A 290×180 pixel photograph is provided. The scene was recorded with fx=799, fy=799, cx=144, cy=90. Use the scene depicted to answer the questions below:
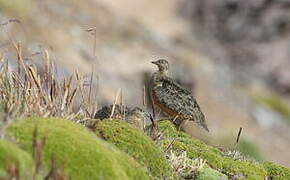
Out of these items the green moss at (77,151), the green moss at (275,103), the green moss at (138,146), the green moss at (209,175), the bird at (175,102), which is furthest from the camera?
the green moss at (275,103)

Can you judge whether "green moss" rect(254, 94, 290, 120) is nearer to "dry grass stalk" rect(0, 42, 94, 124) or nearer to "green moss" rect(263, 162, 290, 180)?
"green moss" rect(263, 162, 290, 180)

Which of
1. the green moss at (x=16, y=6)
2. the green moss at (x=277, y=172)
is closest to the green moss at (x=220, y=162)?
the green moss at (x=277, y=172)

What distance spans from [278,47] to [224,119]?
20714 mm

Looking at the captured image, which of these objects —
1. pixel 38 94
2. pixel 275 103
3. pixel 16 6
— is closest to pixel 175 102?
pixel 38 94

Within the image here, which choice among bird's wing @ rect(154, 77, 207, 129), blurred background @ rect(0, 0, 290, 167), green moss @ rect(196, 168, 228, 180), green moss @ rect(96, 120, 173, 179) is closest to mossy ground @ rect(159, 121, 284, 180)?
green moss @ rect(196, 168, 228, 180)

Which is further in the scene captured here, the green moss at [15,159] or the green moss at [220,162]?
the green moss at [220,162]

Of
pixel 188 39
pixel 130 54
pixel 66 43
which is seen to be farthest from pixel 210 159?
pixel 188 39

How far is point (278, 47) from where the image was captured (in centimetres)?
5750

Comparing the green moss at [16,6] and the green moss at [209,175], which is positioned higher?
the green moss at [209,175]

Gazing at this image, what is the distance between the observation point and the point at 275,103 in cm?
4894

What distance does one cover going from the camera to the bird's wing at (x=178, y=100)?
10.7 m

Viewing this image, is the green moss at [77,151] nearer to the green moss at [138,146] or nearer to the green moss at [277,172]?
the green moss at [138,146]

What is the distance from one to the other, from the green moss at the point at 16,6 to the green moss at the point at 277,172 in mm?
26939

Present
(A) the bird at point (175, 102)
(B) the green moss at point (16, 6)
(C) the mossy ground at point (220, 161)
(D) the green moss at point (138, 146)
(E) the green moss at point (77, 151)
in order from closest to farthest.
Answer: (E) the green moss at point (77, 151), (D) the green moss at point (138, 146), (C) the mossy ground at point (220, 161), (A) the bird at point (175, 102), (B) the green moss at point (16, 6)
